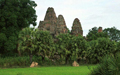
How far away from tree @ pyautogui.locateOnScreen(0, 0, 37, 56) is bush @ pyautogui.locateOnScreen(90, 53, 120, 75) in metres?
19.2

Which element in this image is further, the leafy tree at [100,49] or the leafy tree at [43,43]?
the leafy tree at [100,49]

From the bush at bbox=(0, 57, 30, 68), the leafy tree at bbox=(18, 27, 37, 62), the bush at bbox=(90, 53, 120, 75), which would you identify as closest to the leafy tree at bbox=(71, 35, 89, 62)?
the leafy tree at bbox=(18, 27, 37, 62)

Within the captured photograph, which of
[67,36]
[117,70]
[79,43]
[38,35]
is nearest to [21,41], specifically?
[38,35]

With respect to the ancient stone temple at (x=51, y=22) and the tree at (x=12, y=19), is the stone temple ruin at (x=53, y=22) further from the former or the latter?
the tree at (x=12, y=19)

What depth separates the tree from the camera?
25498 mm

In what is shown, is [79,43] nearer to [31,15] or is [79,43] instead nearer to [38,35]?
[38,35]

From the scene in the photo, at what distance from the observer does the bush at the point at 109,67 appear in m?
7.02

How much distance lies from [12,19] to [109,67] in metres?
20.7

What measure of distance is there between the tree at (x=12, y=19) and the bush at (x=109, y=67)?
63.0 ft

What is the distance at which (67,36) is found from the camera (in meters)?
24.4

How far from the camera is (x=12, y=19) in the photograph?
25.6 m

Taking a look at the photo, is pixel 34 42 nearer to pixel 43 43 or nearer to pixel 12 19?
pixel 43 43

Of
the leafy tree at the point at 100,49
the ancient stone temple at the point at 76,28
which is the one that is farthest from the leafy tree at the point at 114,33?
the leafy tree at the point at 100,49

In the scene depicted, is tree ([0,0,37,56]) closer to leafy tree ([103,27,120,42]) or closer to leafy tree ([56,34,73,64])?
leafy tree ([56,34,73,64])
